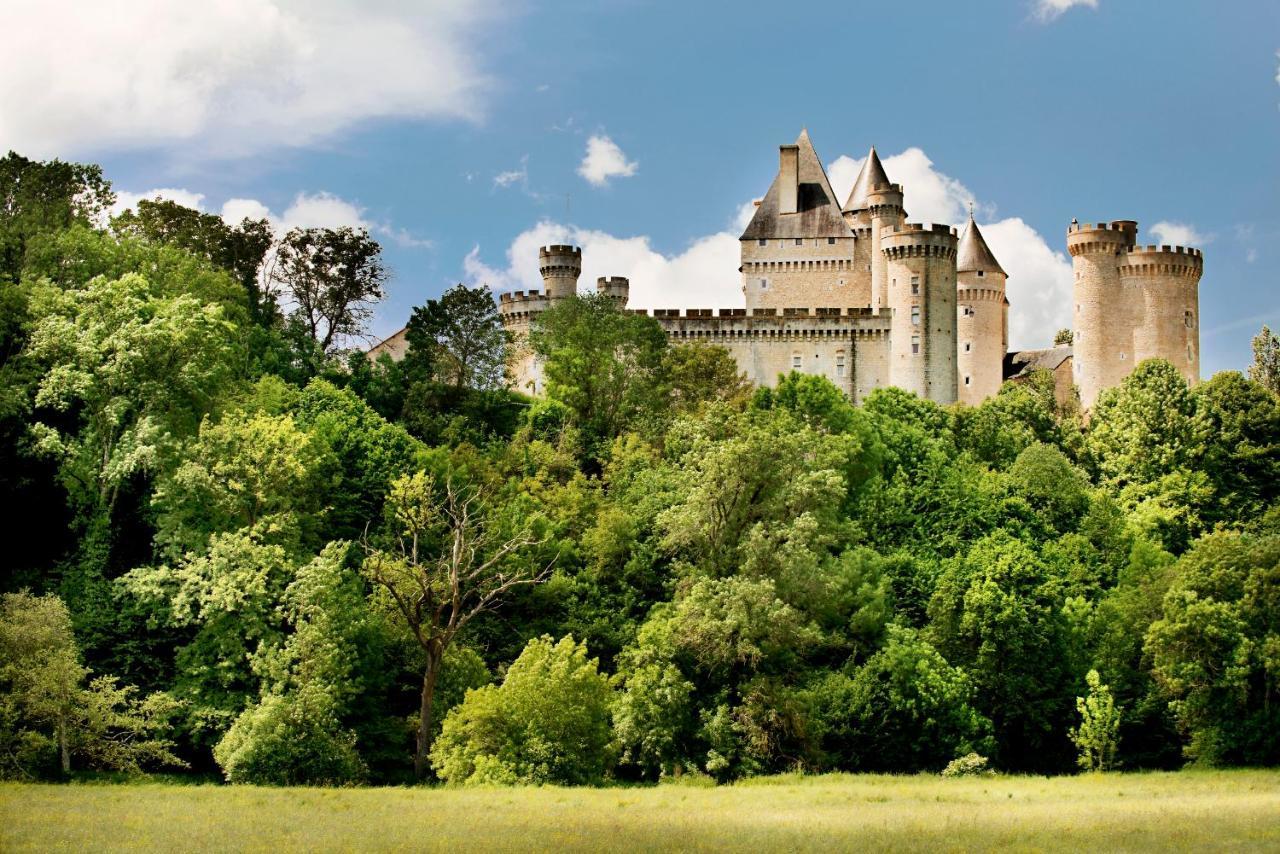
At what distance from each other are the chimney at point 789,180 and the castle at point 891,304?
7 centimetres

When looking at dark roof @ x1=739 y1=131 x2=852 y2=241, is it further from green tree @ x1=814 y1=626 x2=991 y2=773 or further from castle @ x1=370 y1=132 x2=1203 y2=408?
green tree @ x1=814 y1=626 x2=991 y2=773

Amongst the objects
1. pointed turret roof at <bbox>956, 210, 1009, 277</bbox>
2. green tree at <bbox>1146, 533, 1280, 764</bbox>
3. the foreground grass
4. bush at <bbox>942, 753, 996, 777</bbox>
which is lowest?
bush at <bbox>942, 753, 996, 777</bbox>

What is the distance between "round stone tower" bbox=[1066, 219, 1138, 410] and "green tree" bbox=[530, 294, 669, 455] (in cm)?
2393

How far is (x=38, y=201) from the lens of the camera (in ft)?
157

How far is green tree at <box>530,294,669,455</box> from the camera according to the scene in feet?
195

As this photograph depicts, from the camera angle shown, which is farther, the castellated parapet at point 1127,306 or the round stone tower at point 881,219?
the round stone tower at point 881,219

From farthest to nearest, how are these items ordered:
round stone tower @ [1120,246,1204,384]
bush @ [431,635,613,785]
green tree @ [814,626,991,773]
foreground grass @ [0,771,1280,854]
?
round stone tower @ [1120,246,1204,384] → green tree @ [814,626,991,773] → bush @ [431,635,613,785] → foreground grass @ [0,771,1280,854]

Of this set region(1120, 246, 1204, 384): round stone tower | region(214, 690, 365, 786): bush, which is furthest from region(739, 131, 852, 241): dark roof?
region(214, 690, 365, 786): bush

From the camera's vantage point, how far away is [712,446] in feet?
147

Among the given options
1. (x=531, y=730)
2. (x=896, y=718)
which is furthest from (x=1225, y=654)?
(x=531, y=730)

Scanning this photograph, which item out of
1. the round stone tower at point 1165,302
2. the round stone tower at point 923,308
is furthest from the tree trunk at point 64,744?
the round stone tower at point 1165,302

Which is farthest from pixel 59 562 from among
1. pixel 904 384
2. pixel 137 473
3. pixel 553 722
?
pixel 904 384

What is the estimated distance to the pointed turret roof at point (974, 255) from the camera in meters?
84.3

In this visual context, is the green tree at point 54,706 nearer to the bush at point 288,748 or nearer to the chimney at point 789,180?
the bush at point 288,748
